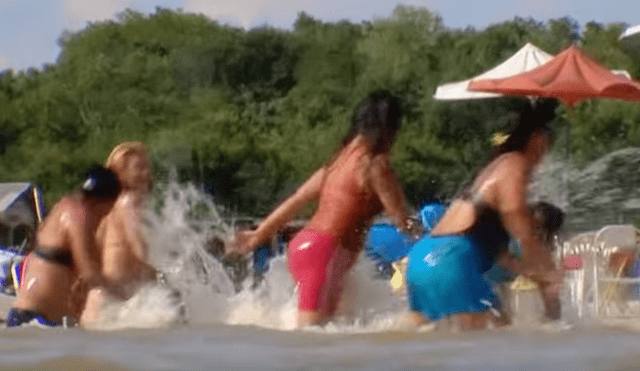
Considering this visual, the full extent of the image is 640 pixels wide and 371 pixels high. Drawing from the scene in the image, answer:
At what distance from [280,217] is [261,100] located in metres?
65.9

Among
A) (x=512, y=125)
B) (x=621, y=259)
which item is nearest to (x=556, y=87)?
(x=621, y=259)

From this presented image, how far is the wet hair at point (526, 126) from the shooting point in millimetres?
5949

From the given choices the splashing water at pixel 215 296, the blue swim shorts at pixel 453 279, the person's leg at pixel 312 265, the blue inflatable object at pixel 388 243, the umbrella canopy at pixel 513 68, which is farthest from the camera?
Result: the umbrella canopy at pixel 513 68

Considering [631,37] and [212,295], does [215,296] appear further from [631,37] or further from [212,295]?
[631,37]

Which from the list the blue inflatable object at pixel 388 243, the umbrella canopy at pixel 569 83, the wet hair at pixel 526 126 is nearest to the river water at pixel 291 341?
the wet hair at pixel 526 126

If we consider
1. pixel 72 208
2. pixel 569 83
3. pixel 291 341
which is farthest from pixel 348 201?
pixel 569 83

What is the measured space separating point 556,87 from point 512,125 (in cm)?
673

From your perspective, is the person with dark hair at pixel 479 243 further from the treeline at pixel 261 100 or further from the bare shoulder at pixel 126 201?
the treeline at pixel 261 100

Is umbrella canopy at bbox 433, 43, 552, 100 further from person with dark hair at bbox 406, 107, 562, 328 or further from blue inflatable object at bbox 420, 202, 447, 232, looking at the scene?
person with dark hair at bbox 406, 107, 562, 328

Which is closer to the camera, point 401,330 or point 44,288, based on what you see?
point 401,330

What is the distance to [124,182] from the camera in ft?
24.2

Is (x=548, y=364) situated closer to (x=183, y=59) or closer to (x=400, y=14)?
(x=183, y=59)

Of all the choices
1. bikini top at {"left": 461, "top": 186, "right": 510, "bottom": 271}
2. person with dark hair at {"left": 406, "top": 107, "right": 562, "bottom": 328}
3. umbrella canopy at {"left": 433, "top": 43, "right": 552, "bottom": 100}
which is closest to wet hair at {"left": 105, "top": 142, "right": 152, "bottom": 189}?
person with dark hair at {"left": 406, "top": 107, "right": 562, "bottom": 328}

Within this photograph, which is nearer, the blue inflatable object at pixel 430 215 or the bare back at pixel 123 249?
the bare back at pixel 123 249
